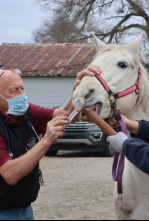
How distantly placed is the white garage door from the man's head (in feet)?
45.0

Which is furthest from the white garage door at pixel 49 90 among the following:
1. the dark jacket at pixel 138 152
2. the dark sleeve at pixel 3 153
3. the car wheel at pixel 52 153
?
the dark jacket at pixel 138 152

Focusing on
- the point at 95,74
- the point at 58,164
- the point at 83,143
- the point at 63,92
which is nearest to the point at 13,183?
the point at 95,74

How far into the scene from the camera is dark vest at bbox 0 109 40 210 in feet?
8.18

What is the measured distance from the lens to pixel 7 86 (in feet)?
8.68

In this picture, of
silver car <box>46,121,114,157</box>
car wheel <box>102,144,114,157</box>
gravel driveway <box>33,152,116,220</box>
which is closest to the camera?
gravel driveway <box>33,152,116,220</box>

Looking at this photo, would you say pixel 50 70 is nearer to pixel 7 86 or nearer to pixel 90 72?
pixel 7 86

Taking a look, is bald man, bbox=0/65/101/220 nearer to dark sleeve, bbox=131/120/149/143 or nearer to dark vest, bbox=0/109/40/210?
dark vest, bbox=0/109/40/210

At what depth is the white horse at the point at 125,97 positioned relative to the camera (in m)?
2.46

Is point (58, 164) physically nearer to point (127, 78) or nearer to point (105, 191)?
point (105, 191)

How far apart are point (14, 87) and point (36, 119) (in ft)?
1.61

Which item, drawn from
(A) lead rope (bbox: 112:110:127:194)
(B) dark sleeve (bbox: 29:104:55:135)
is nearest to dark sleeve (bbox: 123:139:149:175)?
(A) lead rope (bbox: 112:110:127:194)

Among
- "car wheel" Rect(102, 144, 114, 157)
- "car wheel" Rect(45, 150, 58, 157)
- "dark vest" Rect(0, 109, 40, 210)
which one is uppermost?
"dark vest" Rect(0, 109, 40, 210)

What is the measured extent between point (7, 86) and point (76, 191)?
180 inches

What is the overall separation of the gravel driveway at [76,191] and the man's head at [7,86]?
3.07 m
